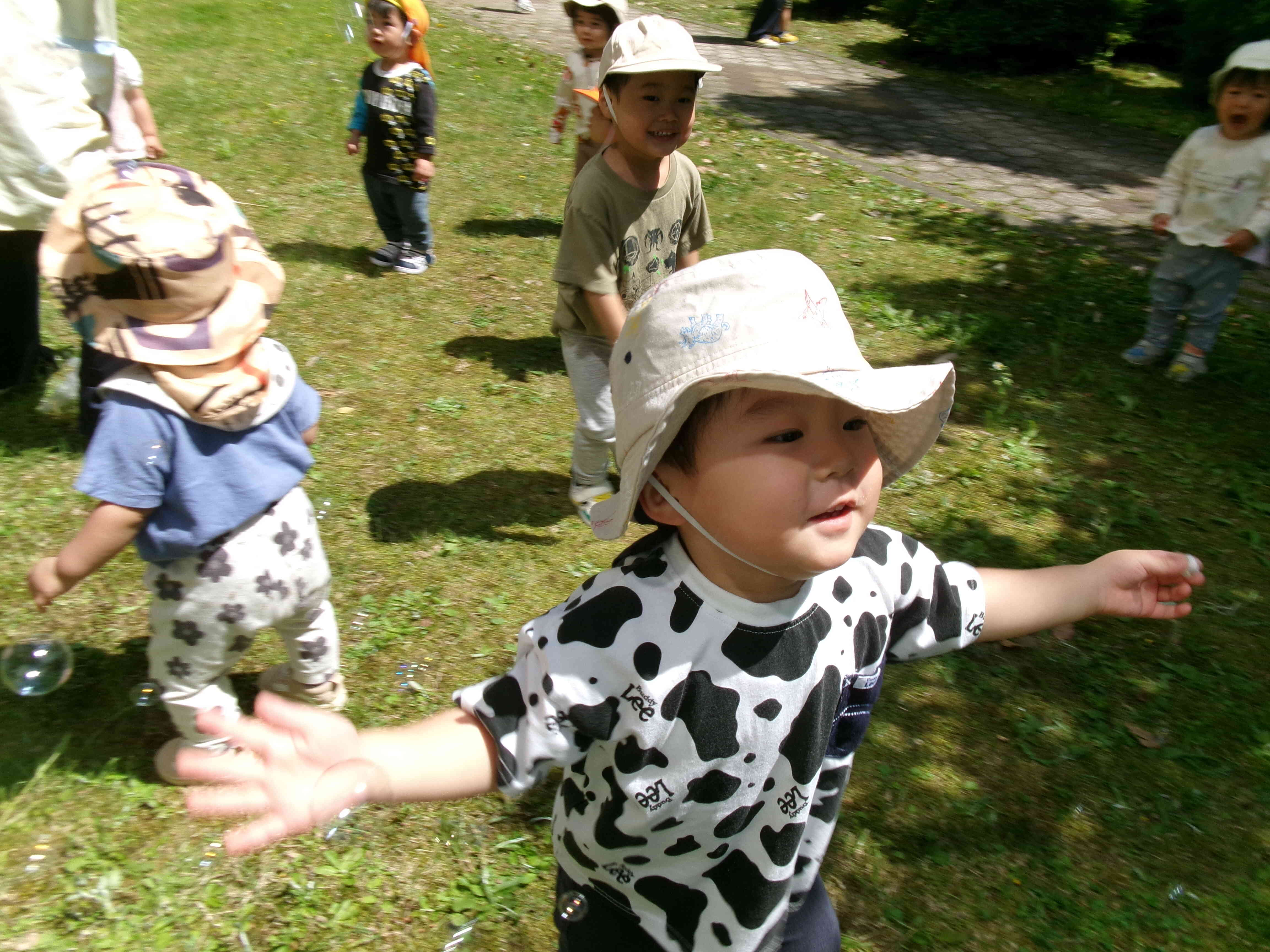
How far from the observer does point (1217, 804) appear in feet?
10.9

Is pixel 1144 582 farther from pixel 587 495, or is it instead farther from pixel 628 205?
pixel 587 495

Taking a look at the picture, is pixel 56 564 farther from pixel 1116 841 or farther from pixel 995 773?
pixel 1116 841

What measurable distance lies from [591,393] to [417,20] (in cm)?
346

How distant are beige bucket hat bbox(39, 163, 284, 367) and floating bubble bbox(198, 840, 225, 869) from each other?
144 centimetres

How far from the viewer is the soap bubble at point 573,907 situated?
1901 millimetres

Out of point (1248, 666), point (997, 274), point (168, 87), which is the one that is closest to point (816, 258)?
point (997, 274)

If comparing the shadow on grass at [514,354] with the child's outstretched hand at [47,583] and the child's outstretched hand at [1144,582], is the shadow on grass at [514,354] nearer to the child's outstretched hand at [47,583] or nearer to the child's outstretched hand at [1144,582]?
the child's outstretched hand at [47,583]

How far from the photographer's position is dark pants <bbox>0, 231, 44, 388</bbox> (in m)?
4.62

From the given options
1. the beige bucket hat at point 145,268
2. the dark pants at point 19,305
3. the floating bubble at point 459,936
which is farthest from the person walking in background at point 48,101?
the floating bubble at point 459,936

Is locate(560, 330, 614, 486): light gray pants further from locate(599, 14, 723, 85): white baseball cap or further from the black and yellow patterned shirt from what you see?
the black and yellow patterned shirt

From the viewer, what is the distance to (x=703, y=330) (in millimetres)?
1548

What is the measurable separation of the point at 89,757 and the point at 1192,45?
43.7 ft

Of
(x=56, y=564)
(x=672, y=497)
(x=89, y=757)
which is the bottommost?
(x=89, y=757)

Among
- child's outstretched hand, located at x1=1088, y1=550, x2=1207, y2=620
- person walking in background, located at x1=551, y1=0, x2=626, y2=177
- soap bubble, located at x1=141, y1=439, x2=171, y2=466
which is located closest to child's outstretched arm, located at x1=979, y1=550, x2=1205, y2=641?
child's outstretched hand, located at x1=1088, y1=550, x2=1207, y2=620
